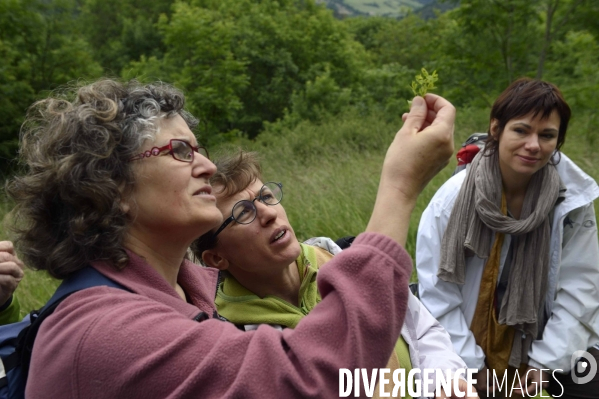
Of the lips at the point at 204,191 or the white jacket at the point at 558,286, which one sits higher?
the lips at the point at 204,191

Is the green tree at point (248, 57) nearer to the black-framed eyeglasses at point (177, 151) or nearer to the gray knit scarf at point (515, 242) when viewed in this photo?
the gray knit scarf at point (515, 242)

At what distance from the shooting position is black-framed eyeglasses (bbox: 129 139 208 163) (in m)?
1.34

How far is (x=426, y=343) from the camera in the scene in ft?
6.53

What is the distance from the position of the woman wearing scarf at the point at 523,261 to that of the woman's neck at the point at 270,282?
1.03 m

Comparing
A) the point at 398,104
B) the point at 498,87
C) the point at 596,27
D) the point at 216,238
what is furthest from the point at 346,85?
the point at 216,238

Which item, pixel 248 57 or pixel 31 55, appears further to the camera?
pixel 248 57

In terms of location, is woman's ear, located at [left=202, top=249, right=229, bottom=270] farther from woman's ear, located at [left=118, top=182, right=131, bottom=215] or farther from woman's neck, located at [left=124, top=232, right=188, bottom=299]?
woman's ear, located at [left=118, top=182, right=131, bottom=215]

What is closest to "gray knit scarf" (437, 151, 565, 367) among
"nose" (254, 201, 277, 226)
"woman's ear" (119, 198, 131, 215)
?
"nose" (254, 201, 277, 226)

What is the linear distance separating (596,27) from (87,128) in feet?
27.2

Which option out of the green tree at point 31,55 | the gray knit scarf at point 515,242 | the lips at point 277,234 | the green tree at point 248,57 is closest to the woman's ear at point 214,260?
the lips at point 277,234

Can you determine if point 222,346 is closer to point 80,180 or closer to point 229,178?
point 80,180

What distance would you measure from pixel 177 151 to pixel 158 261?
0.28 metres

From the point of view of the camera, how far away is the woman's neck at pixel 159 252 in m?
1.35

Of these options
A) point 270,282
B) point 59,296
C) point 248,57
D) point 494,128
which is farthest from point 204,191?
point 248,57
